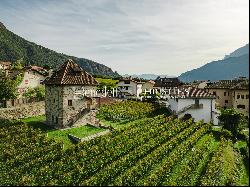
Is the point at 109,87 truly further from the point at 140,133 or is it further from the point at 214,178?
the point at 214,178

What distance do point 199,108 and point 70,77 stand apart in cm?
2329

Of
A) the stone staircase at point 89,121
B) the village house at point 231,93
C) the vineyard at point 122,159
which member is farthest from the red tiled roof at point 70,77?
the village house at point 231,93

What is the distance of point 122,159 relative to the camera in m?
32.2

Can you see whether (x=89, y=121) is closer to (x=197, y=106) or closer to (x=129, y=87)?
(x=197, y=106)

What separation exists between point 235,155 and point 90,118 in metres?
19.7

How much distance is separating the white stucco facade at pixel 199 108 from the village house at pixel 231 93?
1037cm

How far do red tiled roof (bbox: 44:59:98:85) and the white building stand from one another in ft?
57.8

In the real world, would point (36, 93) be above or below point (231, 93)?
above

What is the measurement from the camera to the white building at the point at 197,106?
190 feet

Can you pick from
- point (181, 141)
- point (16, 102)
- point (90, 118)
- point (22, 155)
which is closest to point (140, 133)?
point (181, 141)

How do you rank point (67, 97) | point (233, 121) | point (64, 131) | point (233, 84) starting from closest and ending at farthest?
point (64, 131) → point (67, 97) → point (233, 121) → point (233, 84)

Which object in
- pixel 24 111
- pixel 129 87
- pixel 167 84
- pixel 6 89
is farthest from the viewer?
pixel 167 84

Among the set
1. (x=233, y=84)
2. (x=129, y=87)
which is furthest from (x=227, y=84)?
(x=129, y=87)

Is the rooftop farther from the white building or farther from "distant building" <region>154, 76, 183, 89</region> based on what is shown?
"distant building" <region>154, 76, 183, 89</region>
